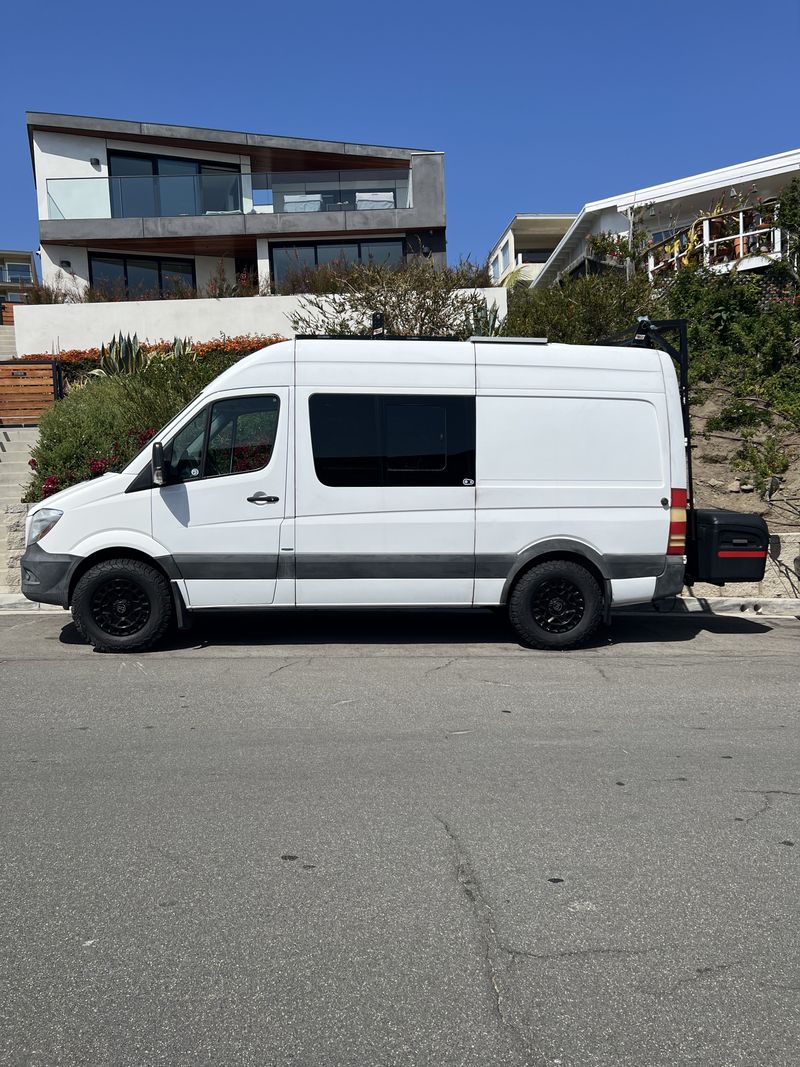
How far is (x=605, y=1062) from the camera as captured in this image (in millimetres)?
2703

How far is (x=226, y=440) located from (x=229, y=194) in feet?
73.4

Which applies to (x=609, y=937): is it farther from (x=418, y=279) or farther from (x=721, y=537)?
(x=418, y=279)

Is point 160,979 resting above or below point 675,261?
below


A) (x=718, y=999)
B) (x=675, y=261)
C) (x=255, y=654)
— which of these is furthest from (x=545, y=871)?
(x=675, y=261)

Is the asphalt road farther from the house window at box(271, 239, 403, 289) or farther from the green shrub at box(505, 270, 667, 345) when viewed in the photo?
the house window at box(271, 239, 403, 289)

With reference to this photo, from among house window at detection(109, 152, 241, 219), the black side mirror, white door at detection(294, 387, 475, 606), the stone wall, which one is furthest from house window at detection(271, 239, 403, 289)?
the black side mirror

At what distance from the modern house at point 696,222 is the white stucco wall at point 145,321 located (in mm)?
7656

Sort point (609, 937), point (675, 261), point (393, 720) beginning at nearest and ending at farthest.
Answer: point (609, 937) < point (393, 720) < point (675, 261)

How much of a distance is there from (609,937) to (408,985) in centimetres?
80

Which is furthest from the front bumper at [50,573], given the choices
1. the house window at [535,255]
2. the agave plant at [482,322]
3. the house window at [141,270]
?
the house window at [535,255]

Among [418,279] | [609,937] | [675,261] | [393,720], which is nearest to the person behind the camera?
[609,937]

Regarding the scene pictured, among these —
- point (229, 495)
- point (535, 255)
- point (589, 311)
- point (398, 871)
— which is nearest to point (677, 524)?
point (229, 495)

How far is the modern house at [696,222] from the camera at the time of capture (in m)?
20.4

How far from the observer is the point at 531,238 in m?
51.2
